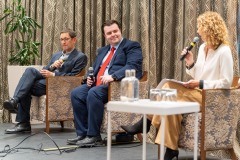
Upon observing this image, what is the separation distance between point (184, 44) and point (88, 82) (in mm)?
984

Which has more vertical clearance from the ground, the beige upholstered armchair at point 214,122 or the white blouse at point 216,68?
the white blouse at point 216,68

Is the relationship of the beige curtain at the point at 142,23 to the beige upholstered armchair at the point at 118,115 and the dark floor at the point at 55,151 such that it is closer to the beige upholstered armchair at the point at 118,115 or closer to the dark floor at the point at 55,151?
the beige upholstered armchair at the point at 118,115

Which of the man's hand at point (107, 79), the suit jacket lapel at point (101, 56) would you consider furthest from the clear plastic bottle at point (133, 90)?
the suit jacket lapel at point (101, 56)

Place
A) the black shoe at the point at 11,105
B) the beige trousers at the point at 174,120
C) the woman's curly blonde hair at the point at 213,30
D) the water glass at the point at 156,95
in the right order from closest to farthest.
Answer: the water glass at the point at 156,95 → the beige trousers at the point at 174,120 → the woman's curly blonde hair at the point at 213,30 → the black shoe at the point at 11,105

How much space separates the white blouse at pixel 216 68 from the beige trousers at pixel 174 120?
101 millimetres

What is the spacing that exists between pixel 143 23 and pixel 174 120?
5.58 ft

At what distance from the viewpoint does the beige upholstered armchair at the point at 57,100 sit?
454 cm

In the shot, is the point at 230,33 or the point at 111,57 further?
the point at 111,57

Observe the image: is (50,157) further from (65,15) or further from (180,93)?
(65,15)

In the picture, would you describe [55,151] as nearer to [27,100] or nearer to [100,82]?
[100,82]

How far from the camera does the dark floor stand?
3449 millimetres

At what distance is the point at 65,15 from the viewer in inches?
221

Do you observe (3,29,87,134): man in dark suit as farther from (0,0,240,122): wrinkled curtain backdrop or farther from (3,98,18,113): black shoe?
(0,0,240,122): wrinkled curtain backdrop

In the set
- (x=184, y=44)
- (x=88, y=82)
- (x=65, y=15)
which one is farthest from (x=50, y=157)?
(x=65, y=15)
